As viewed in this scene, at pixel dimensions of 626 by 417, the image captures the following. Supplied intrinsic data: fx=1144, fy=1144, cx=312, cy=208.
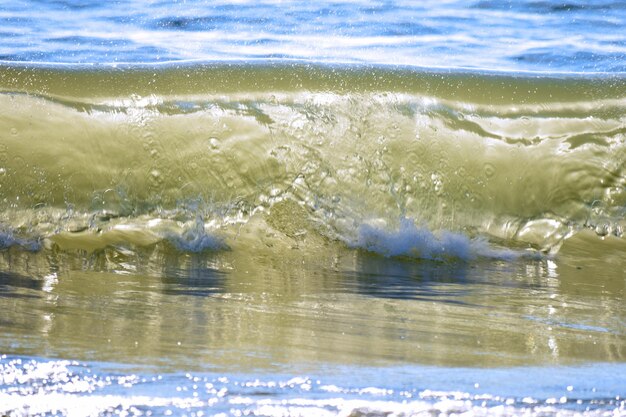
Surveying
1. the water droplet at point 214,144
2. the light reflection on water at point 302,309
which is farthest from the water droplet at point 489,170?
the water droplet at point 214,144

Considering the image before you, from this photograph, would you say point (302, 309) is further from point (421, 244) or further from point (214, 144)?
point (214, 144)

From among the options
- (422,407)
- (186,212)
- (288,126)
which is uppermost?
(288,126)

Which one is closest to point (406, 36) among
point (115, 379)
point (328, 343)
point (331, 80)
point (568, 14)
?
point (568, 14)

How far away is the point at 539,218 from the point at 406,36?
Result: 269 centimetres

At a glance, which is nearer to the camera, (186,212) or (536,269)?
(536,269)

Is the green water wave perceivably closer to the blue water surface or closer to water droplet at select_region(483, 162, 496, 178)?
water droplet at select_region(483, 162, 496, 178)

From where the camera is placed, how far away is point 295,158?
443 centimetres

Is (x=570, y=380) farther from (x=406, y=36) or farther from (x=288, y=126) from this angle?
(x=406, y=36)

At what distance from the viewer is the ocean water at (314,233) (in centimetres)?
247

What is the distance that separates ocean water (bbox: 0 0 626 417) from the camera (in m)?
2.47

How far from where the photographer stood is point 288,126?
454 cm

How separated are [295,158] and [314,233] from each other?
337mm

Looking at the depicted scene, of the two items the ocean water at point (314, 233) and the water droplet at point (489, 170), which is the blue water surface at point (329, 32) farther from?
the water droplet at point (489, 170)

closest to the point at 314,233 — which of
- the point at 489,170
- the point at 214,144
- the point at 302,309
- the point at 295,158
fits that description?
the point at 295,158
